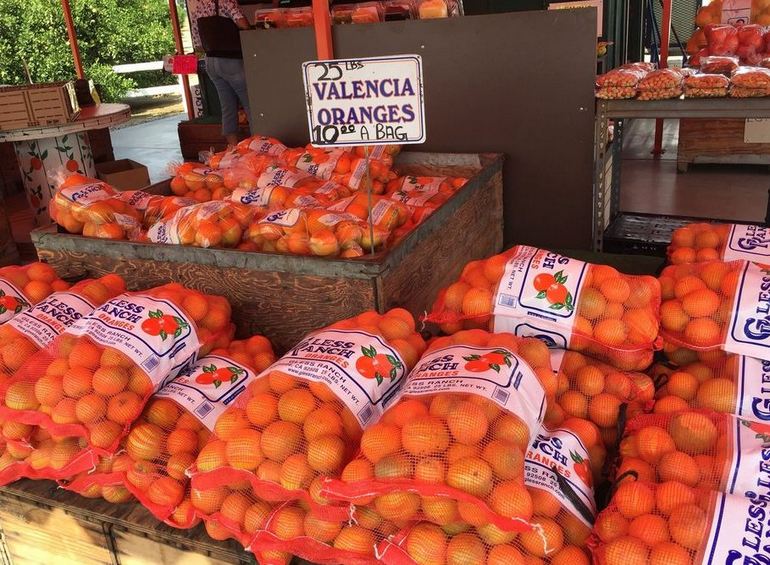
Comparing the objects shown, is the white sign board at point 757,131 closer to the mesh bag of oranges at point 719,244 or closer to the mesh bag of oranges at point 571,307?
the mesh bag of oranges at point 719,244


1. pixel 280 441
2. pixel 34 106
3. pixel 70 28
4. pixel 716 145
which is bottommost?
pixel 716 145

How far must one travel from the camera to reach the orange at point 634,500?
3.91ft

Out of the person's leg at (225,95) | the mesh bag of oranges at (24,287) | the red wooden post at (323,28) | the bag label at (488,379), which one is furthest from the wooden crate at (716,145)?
the mesh bag of oranges at (24,287)

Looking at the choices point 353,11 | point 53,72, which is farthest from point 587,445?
point 53,72

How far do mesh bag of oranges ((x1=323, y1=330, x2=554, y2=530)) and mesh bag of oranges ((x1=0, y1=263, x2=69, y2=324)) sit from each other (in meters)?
1.30

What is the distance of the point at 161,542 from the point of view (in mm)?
1508

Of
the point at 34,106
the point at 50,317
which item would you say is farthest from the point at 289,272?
the point at 34,106

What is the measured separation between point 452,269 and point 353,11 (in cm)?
189

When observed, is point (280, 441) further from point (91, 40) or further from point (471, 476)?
point (91, 40)

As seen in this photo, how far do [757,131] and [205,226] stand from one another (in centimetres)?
485

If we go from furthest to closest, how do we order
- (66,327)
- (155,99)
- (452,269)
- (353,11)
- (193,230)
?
1. (155,99)
2. (353,11)
3. (452,269)
4. (193,230)
5. (66,327)

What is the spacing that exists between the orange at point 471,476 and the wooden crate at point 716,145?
5947mm

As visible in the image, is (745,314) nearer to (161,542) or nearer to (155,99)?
(161,542)

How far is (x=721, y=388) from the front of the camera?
1.51 metres
